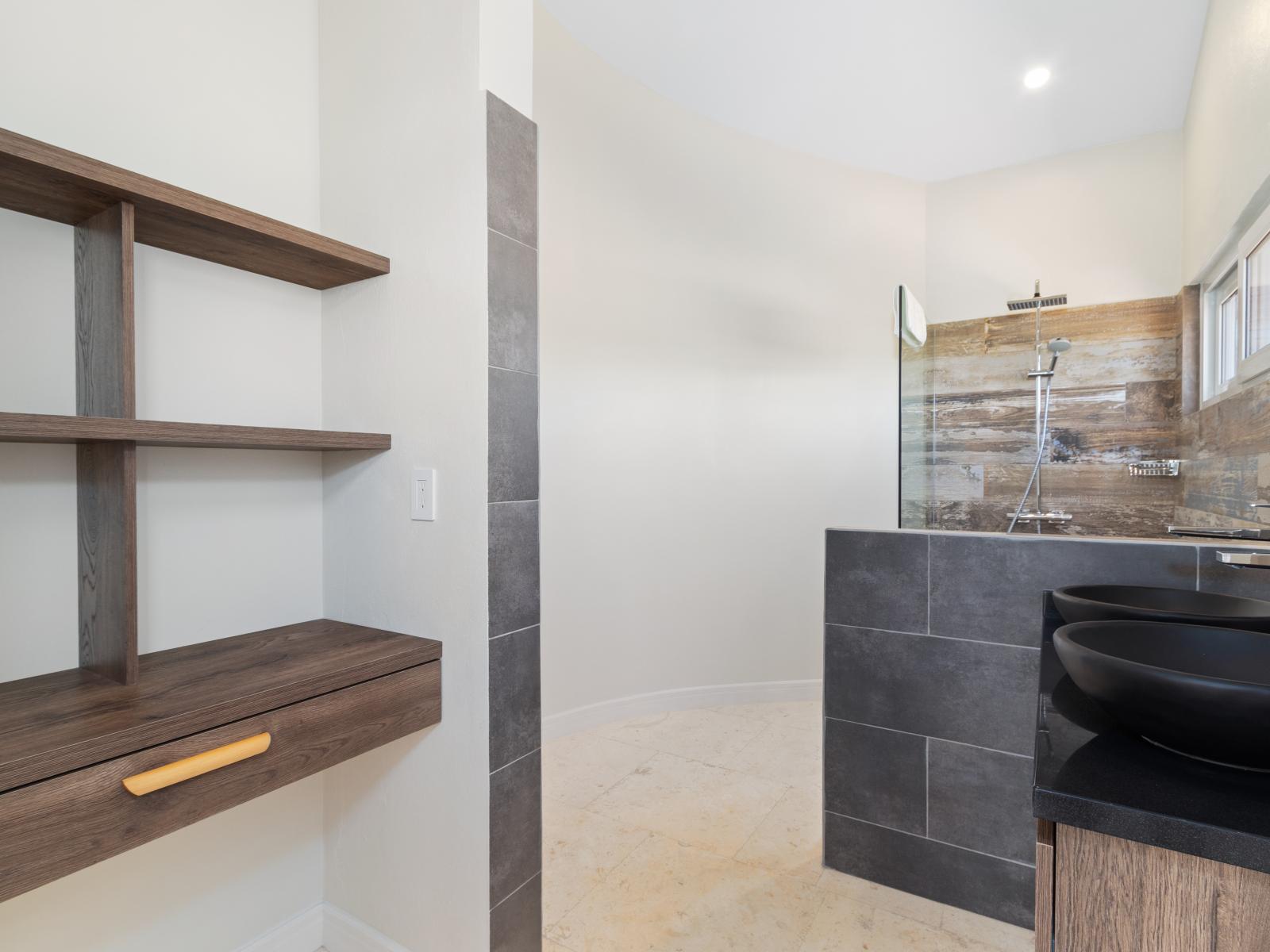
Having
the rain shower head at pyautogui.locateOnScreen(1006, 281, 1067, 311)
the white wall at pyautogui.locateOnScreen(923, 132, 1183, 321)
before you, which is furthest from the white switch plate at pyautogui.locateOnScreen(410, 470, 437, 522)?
the white wall at pyautogui.locateOnScreen(923, 132, 1183, 321)

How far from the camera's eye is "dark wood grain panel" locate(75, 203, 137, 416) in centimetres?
112

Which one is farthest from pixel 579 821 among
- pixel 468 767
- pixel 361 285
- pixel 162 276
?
pixel 162 276

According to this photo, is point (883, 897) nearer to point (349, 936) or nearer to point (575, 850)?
point (575, 850)

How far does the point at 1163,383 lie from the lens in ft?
10.3

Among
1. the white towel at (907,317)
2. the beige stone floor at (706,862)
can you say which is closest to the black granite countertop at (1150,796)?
the beige stone floor at (706,862)

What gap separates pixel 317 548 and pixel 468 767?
678 mm

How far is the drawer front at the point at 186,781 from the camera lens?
85 centimetres

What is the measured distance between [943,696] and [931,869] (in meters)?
0.49

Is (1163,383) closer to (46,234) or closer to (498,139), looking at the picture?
(498,139)

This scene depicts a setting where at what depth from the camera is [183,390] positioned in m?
1.40

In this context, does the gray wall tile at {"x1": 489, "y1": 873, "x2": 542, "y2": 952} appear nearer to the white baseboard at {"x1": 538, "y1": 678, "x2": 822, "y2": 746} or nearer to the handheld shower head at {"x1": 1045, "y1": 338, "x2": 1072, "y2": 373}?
the white baseboard at {"x1": 538, "y1": 678, "x2": 822, "y2": 746}

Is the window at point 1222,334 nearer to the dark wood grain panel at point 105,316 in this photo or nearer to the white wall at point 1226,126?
the white wall at point 1226,126

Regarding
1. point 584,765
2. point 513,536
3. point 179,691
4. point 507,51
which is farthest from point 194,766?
point 584,765

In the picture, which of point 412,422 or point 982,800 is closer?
point 412,422
